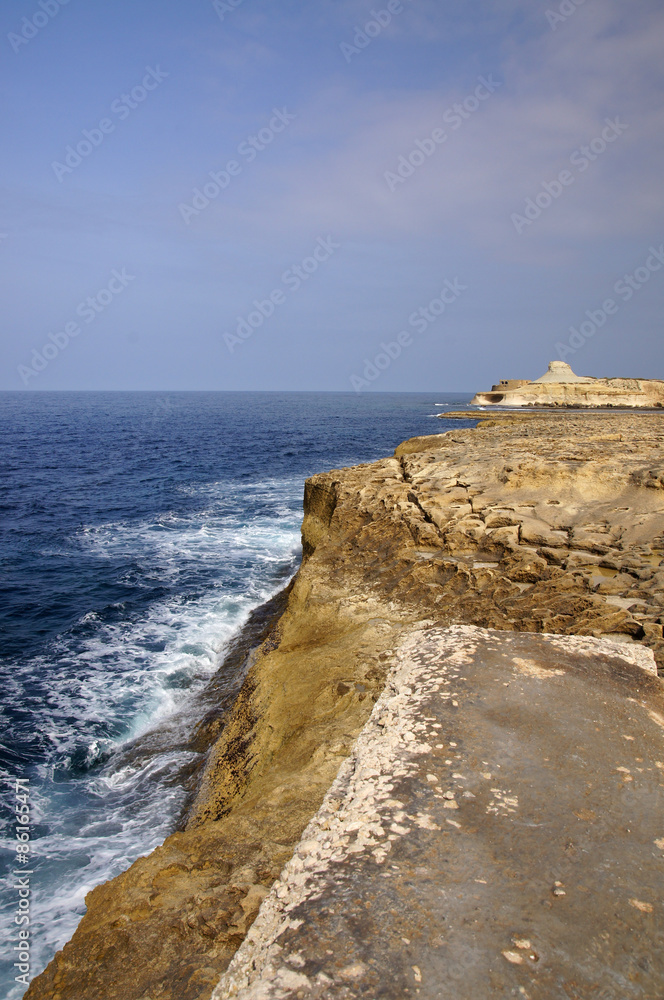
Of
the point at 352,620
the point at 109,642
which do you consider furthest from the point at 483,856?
the point at 109,642

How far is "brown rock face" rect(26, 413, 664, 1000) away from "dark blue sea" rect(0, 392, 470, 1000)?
1.63 metres

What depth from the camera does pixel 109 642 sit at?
12211 mm

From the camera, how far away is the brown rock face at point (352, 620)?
3.18 m

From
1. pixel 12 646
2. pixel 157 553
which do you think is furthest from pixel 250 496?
pixel 12 646

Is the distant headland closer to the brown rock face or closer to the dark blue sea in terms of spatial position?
the dark blue sea

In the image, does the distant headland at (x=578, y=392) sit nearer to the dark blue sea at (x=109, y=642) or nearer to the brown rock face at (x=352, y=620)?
the dark blue sea at (x=109, y=642)

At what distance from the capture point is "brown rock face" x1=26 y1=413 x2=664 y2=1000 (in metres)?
3.18

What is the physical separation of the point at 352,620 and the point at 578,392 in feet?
216

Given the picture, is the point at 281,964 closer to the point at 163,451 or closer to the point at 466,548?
the point at 466,548

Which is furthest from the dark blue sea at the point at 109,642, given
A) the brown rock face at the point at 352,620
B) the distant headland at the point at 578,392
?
the distant headland at the point at 578,392

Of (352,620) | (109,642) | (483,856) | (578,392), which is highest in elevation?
(578,392)

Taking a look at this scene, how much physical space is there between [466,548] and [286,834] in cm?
537

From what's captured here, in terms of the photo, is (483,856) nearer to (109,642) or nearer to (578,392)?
(109,642)

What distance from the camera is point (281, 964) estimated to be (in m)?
2.33
